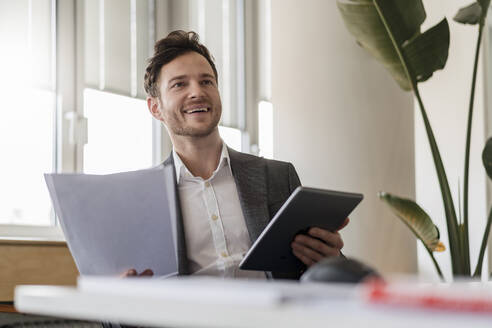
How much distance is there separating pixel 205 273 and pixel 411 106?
1860mm

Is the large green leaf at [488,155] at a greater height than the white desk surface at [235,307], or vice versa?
the white desk surface at [235,307]

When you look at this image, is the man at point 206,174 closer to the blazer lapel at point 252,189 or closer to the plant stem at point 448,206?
the blazer lapel at point 252,189

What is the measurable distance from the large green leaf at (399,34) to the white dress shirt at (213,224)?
0.96 m

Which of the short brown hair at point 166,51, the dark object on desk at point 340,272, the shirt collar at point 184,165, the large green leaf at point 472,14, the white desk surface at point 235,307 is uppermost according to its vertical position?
the large green leaf at point 472,14

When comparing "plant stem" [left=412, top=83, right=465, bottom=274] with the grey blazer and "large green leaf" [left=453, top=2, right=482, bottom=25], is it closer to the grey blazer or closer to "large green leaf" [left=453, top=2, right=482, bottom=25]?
"large green leaf" [left=453, top=2, right=482, bottom=25]

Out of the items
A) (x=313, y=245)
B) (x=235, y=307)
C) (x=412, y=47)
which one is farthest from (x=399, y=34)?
(x=235, y=307)

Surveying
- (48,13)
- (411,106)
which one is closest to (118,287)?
(48,13)

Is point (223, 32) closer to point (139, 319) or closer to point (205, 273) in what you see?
point (205, 273)

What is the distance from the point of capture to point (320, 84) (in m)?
3.18

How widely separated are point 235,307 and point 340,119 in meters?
2.76

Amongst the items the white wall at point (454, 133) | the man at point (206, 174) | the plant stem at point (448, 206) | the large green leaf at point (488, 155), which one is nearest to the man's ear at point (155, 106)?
the man at point (206, 174)

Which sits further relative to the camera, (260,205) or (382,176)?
(382,176)

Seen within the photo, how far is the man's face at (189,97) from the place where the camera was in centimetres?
207

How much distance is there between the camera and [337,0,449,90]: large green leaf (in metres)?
2.56
